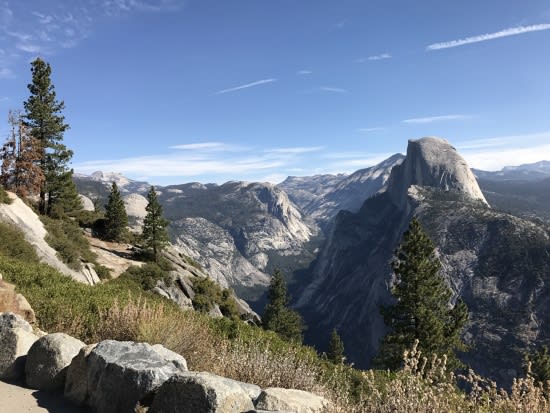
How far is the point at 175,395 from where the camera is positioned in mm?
5496

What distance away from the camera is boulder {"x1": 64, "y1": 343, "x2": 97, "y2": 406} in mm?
6746

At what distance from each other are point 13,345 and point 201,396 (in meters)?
4.36

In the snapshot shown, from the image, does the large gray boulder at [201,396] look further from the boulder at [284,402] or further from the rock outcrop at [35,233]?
the rock outcrop at [35,233]

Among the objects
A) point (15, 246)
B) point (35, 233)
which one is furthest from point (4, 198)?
point (15, 246)

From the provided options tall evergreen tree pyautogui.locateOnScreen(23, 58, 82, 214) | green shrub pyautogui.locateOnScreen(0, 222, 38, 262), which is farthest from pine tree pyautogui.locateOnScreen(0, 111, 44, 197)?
green shrub pyautogui.locateOnScreen(0, 222, 38, 262)

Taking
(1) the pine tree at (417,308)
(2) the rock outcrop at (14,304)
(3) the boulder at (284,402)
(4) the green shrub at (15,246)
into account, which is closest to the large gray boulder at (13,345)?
(2) the rock outcrop at (14,304)

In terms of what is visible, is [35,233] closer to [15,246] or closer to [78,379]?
[15,246]

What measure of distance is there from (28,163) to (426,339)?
38.4m

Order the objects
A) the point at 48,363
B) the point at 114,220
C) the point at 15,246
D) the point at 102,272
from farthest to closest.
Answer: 1. the point at 114,220
2. the point at 102,272
3. the point at 15,246
4. the point at 48,363

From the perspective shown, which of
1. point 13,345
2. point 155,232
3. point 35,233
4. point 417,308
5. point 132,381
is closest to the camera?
point 132,381

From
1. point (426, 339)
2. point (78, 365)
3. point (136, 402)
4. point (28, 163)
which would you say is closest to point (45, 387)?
point (78, 365)

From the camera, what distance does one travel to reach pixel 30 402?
262 inches

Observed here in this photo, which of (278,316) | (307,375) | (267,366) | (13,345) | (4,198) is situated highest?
(4,198)

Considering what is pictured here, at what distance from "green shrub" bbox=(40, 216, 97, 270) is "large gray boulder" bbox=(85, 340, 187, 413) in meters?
24.7
